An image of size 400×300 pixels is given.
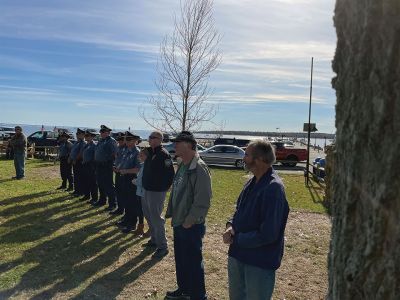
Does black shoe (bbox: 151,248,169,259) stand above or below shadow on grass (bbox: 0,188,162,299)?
above

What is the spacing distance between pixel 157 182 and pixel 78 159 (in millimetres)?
6098

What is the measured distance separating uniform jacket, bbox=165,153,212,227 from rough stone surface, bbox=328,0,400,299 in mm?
3337

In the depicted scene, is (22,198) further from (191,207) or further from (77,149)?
(191,207)

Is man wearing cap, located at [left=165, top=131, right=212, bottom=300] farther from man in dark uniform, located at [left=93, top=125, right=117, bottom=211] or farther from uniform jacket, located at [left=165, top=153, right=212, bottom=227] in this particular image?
man in dark uniform, located at [left=93, top=125, right=117, bottom=211]

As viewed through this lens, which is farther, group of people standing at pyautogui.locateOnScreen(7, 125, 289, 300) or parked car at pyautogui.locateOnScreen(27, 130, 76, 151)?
parked car at pyautogui.locateOnScreen(27, 130, 76, 151)

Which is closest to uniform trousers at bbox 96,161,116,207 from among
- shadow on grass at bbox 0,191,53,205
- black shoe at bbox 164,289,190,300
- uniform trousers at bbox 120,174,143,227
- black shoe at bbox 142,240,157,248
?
uniform trousers at bbox 120,174,143,227

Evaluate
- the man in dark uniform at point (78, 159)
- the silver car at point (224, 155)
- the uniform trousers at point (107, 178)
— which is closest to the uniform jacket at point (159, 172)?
the uniform trousers at point (107, 178)

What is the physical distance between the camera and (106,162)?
415 inches

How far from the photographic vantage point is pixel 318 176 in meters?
19.7

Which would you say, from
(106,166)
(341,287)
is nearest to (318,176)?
(106,166)

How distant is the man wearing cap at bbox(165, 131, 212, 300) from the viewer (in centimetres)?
501

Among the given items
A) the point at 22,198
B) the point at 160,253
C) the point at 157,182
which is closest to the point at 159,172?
the point at 157,182

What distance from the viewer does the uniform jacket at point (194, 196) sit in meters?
4.97

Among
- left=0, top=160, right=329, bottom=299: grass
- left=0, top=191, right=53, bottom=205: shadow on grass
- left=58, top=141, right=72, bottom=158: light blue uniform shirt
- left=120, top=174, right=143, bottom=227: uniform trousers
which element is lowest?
left=0, top=160, right=329, bottom=299: grass
